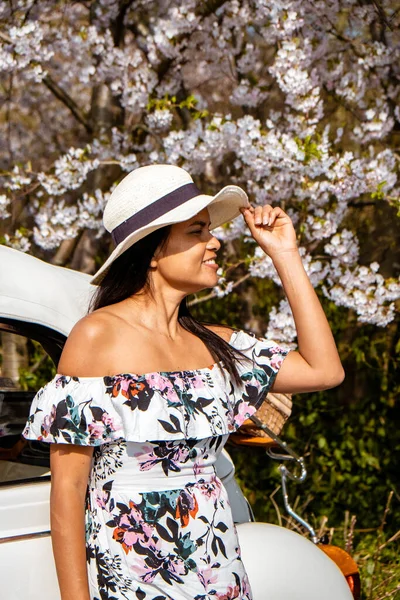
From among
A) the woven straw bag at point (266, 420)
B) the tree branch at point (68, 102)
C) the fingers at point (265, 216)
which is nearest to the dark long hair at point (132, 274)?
the fingers at point (265, 216)

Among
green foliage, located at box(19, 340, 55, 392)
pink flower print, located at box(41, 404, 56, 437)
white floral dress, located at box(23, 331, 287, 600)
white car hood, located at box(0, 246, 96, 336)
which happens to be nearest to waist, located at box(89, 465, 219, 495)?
white floral dress, located at box(23, 331, 287, 600)

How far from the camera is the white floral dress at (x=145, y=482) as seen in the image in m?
1.74

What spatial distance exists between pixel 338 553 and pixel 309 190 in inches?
97.5

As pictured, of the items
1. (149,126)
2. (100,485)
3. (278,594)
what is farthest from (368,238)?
(100,485)

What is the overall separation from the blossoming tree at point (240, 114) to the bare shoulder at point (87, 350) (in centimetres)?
268

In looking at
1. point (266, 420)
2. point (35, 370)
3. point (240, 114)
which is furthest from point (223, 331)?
point (240, 114)

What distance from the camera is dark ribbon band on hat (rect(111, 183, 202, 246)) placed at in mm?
1894

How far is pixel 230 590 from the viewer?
1.85 m

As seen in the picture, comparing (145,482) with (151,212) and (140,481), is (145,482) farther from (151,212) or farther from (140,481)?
(151,212)

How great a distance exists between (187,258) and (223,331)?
1.15ft

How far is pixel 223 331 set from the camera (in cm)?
223

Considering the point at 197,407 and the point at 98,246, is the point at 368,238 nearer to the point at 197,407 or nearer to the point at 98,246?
the point at 98,246

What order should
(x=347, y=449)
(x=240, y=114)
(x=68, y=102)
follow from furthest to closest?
(x=240, y=114) < (x=68, y=102) < (x=347, y=449)

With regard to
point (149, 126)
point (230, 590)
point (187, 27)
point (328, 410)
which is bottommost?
point (328, 410)
